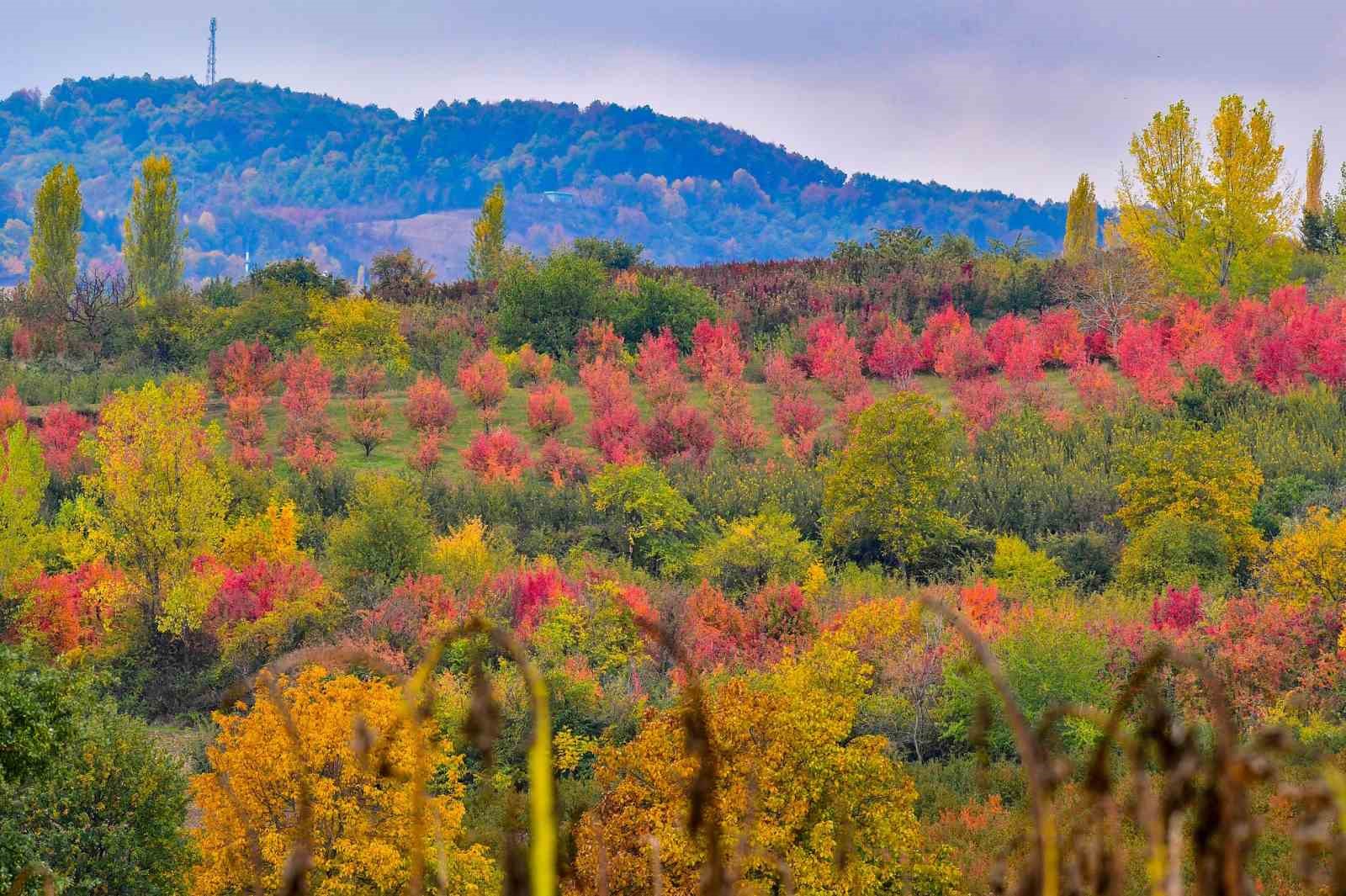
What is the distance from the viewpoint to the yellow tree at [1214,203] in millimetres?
42906

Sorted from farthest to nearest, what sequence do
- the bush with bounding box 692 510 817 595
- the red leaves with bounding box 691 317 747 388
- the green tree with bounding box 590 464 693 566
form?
the red leaves with bounding box 691 317 747 388 → the green tree with bounding box 590 464 693 566 → the bush with bounding box 692 510 817 595

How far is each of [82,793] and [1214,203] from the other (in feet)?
133

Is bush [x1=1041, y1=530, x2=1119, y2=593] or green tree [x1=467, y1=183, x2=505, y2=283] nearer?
bush [x1=1041, y1=530, x2=1119, y2=593]

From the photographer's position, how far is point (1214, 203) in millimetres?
43406

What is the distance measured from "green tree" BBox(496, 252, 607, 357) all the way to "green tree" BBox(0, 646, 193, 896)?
2960 centimetres

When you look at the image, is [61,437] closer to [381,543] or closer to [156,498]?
[156,498]

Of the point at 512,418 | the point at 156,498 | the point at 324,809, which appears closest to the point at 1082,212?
the point at 512,418

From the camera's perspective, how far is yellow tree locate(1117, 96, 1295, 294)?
42906mm

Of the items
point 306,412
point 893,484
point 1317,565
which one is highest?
point 306,412

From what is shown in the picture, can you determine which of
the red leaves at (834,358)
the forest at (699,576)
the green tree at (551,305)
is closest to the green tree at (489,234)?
the forest at (699,576)

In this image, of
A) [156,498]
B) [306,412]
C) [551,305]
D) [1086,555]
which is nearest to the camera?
[156,498]

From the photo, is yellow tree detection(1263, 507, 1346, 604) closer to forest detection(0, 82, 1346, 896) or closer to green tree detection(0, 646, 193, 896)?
forest detection(0, 82, 1346, 896)

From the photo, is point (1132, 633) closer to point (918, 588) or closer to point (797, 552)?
point (918, 588)

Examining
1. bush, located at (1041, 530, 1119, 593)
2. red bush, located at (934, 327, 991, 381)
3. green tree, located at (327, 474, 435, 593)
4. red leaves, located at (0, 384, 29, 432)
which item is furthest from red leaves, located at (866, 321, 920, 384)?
red leaves, located at (0, 384, 29, 432)
